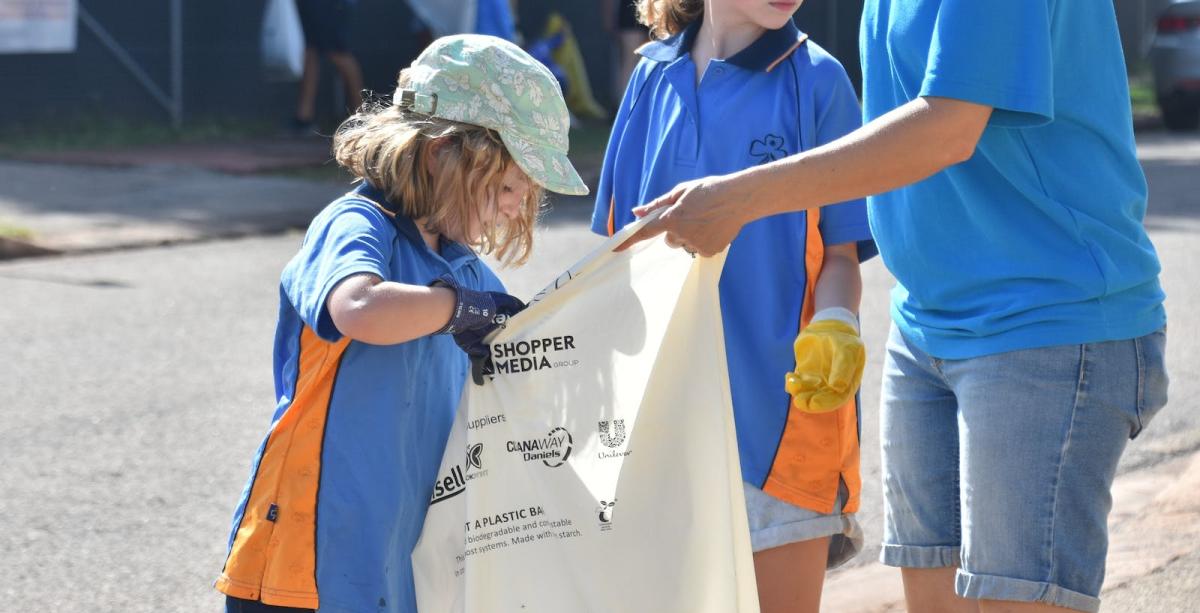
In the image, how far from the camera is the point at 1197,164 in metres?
13.6

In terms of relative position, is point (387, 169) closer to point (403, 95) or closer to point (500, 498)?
point (403, 95)

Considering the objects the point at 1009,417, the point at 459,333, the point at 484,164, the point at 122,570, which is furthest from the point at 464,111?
the point at 122,570

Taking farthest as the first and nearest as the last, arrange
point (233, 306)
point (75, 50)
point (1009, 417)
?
point (75, 50) → point (233, 306) → point (1009, 417)

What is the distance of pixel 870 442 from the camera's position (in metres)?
5.62

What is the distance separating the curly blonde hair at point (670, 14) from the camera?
3105 millimetres

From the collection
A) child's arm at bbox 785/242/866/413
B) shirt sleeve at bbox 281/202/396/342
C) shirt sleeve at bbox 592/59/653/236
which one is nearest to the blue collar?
shirt sleeve at bbox 592/59/653/236

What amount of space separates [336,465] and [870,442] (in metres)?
3.52

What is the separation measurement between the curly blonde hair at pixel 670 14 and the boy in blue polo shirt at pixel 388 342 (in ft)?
2.17

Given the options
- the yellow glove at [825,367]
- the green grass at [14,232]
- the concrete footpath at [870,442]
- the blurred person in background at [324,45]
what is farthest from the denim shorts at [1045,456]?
the blurred person in background at [324,45]

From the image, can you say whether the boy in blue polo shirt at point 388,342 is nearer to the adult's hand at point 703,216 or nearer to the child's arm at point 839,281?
the adult's hand at point 703,216

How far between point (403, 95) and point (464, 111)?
0.39 feet

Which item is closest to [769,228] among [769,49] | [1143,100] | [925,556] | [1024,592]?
[769,49]

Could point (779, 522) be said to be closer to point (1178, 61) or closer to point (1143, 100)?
point (1178, 61)

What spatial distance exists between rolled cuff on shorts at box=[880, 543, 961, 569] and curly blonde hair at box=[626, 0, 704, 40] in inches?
43.9
